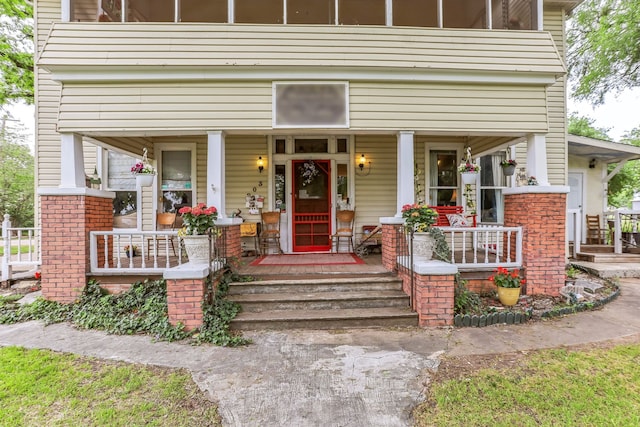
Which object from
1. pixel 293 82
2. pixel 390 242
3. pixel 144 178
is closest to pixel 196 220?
pixel 144 178

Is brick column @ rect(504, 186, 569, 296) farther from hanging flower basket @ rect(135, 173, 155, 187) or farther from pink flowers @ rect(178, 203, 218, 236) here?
hanging flower basket @ rect(135, 173, 155, 187)

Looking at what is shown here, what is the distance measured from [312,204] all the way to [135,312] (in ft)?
13.2

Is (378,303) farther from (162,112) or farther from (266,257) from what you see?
(162,112)

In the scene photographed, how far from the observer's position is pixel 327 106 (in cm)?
505

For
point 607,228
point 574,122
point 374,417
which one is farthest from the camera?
point 574,122

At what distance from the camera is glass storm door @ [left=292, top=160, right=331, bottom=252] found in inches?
280

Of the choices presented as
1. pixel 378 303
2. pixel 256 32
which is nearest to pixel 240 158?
pixel 256 32

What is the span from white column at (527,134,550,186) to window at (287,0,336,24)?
4353mm

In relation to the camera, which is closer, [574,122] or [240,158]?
[240,158]

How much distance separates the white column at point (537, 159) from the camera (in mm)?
5057

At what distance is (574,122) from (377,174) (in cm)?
2310

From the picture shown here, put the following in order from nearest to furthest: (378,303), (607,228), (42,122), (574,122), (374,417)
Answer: (374,417)
(378,303)
(42,122)
(607,228)
(574,122)

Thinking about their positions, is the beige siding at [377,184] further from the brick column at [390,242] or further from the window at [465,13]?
the window at [465,13]

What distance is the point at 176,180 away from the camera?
274 inches
